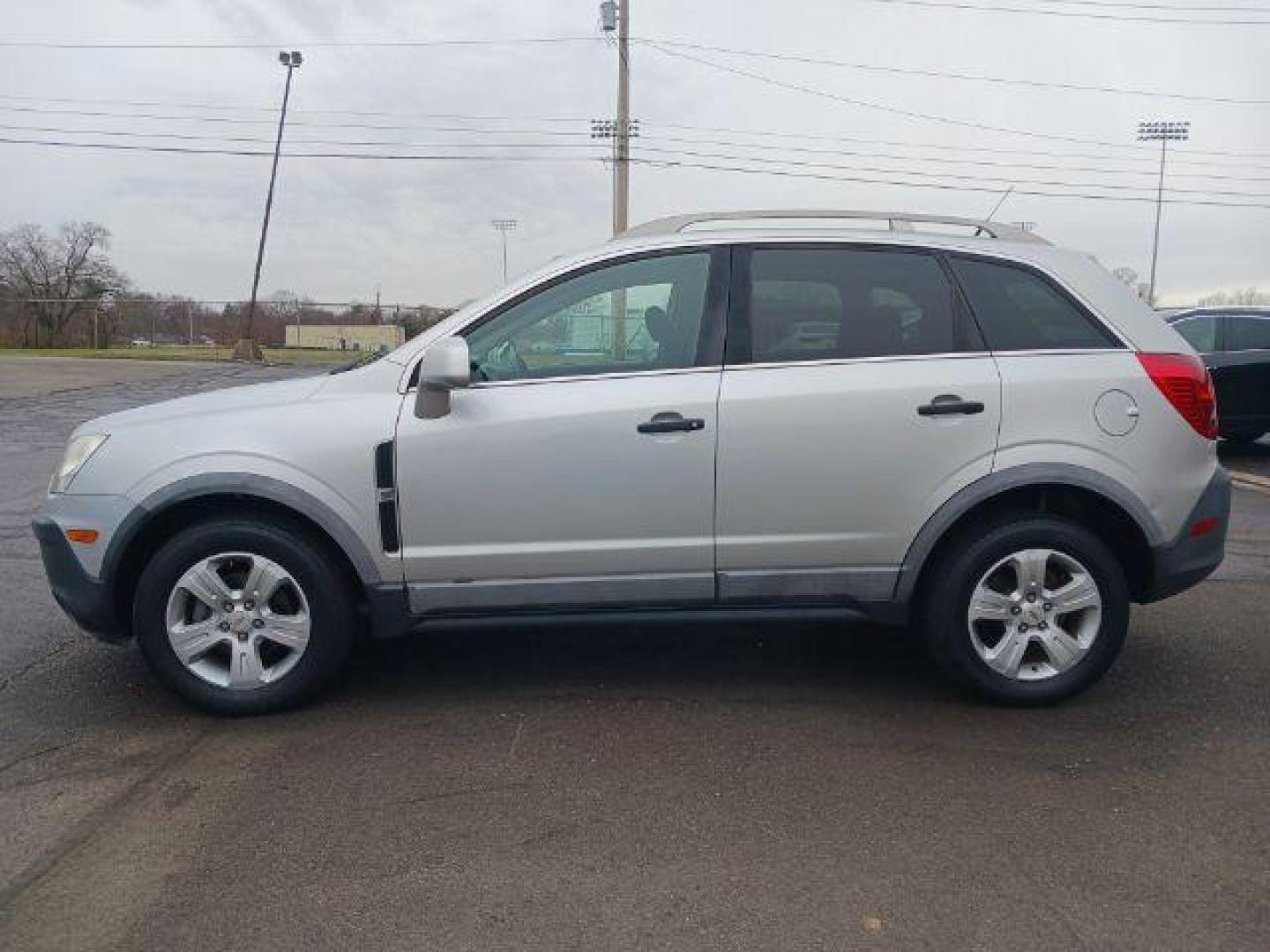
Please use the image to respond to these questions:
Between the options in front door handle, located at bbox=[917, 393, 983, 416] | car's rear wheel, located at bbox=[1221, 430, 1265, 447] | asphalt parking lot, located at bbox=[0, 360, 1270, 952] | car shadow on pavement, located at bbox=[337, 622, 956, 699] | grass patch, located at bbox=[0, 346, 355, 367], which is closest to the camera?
asphalt parking lot, located at bbox=[0, 360, 1270, 952]

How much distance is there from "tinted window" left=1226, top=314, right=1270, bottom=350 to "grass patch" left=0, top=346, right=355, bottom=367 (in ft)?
89.9

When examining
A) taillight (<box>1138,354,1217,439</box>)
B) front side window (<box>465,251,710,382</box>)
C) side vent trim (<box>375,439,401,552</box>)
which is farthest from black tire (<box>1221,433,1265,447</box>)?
side vent trim (<box>375,439,401,552</box>)

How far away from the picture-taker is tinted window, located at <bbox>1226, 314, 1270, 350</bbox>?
1090 centimetres

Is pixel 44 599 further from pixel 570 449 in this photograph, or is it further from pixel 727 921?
pixel 727 921

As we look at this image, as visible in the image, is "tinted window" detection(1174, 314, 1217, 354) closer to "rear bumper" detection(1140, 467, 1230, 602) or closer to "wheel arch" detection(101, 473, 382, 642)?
"rear bumper" detection(1140, 467, 1230, 602)

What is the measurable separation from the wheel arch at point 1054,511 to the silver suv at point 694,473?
0.04ft

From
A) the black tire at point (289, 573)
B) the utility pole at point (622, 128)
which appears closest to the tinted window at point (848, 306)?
the black tire at point (289, 573)

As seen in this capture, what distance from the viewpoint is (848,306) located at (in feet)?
13.4

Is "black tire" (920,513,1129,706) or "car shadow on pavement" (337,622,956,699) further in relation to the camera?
"car shadow on pavement" (337,622,956,699)

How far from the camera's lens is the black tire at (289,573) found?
151 inches

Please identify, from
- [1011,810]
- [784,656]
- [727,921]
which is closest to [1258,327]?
[784,656]

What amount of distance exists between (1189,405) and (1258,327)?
8370 millimetres

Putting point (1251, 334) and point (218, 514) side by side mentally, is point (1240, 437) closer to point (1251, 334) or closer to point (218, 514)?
point (1251, 334)

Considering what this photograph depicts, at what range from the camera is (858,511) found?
3.95 metres
